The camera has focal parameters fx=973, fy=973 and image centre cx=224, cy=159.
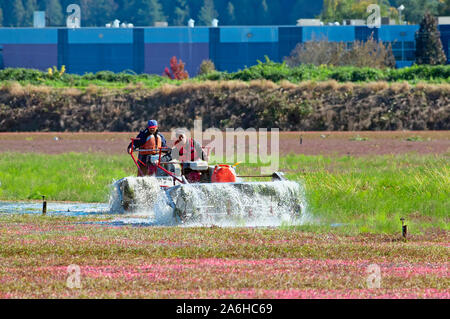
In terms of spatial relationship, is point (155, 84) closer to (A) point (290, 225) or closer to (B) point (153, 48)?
(A) point (290, 225)

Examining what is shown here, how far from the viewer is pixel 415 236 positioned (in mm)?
16484

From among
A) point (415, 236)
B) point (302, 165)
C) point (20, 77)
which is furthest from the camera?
point (20, 77)

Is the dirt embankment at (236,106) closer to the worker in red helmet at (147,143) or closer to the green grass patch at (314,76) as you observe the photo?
the green grass patch at (314,76)

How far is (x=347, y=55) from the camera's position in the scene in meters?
89.7

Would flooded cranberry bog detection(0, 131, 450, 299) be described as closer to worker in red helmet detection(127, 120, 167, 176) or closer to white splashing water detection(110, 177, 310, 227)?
white splashing water detection(110, 177, 310, 227)

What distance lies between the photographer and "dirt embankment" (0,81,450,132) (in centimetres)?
5706

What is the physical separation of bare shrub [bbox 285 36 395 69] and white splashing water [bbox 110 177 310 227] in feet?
223

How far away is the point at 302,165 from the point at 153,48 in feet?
314

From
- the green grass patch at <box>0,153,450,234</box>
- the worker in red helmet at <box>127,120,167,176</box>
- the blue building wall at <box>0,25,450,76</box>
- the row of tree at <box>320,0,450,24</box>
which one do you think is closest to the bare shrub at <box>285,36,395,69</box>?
the blue building wall at <box>0,25,450,76</box>

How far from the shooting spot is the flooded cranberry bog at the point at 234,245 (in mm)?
10680

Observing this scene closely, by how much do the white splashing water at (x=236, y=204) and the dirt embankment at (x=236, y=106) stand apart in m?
37.4

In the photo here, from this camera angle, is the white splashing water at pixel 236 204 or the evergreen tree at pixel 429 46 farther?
the evergreen tree at pixel 429 46

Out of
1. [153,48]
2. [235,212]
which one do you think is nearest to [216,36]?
[153,48]

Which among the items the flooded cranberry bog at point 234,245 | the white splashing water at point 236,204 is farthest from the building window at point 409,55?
the white splashing water at point 236,204
